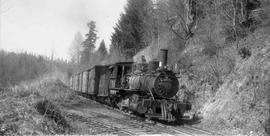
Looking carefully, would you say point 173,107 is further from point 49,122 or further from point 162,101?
point 49,122

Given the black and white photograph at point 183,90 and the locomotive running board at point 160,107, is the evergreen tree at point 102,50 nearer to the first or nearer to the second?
the black and white photograph at point 183,90

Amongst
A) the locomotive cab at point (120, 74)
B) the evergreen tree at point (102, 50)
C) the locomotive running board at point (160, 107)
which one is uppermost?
the evergreen tree at point (102, 50)

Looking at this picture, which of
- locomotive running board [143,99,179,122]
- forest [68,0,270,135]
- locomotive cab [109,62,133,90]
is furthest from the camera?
locomotive cab [109,62,133,90]

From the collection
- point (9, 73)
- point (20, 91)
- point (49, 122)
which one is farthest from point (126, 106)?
point (9, 73)

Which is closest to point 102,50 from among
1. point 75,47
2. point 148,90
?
point 75,47

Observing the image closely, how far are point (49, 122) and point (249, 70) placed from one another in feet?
36.2

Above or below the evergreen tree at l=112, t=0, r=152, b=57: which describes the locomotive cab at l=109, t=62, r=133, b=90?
below

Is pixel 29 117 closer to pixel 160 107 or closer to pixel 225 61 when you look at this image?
pixel 160 107

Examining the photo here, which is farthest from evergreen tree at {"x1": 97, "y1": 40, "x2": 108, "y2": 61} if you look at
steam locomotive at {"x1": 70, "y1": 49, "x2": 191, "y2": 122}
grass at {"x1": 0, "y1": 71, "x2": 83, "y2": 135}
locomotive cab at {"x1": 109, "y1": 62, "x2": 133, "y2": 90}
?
grass at {"x1": 0, "y1": 71, "x2": 83, "y2": 135}

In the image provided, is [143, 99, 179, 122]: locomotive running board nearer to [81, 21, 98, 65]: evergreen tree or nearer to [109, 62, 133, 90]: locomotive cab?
[109, 62, 133, 90]: locomotive cab

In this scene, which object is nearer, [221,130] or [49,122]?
[49,122]

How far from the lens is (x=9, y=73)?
36.9 m

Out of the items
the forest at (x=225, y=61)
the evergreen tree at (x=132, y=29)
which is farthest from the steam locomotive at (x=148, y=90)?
the evergreen tree at (x=132, y=29)

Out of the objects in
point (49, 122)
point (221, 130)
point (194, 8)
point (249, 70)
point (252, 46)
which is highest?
point (194, 8)
